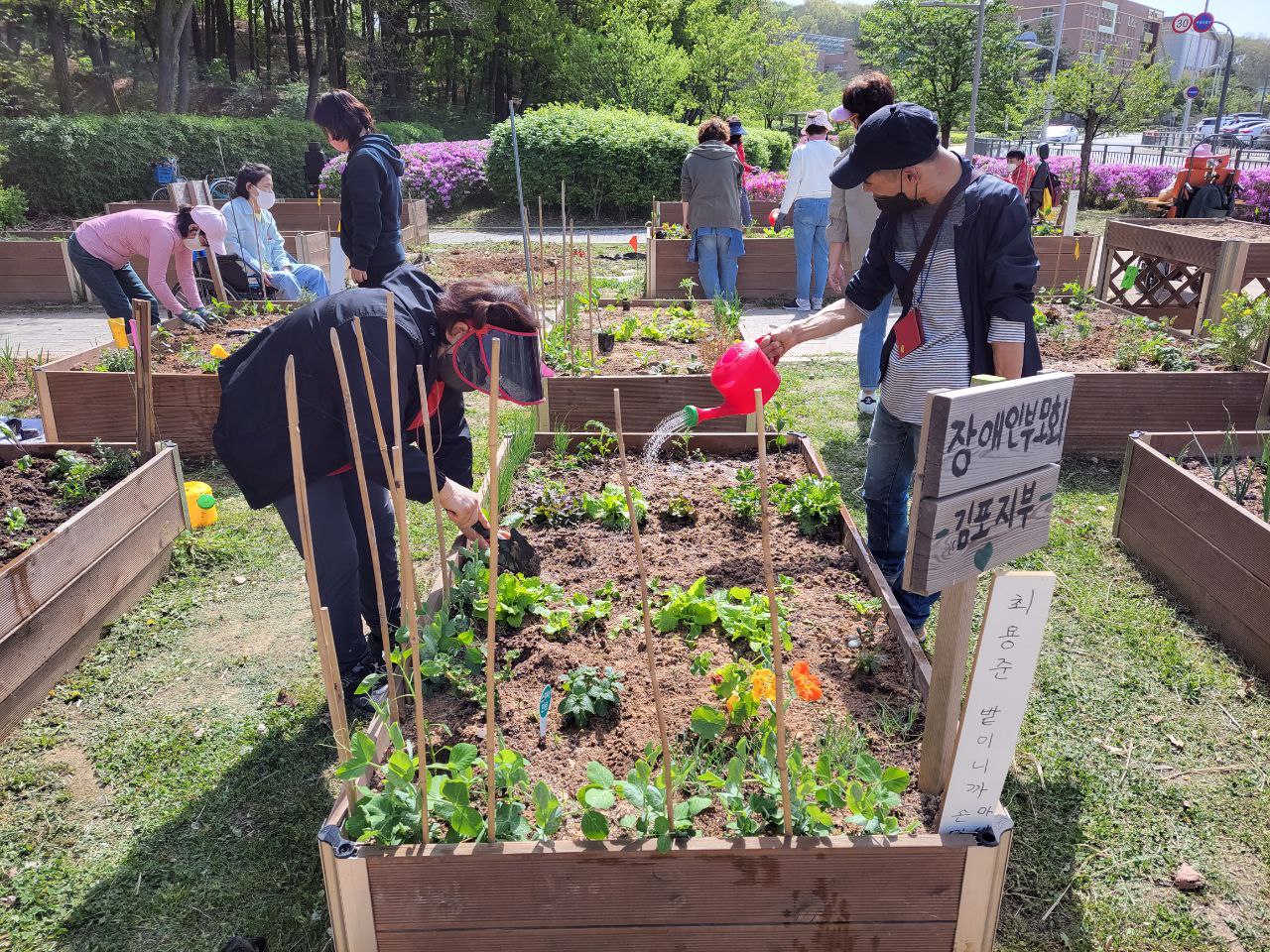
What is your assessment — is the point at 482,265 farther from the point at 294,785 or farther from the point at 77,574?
the point at 294,785

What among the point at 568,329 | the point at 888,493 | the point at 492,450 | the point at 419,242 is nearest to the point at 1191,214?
the point at 568,329

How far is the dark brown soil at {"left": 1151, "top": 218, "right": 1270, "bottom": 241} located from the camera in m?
6.94

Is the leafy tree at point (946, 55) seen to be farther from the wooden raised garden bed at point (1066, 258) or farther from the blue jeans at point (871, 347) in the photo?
the blue jeans at point (871, 347)

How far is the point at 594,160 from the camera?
1611 centimetres

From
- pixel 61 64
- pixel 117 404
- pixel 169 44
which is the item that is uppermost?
pixel 169 44

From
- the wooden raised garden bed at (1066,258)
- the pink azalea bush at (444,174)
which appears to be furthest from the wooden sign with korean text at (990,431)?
the pink azalea bush at (444,174)

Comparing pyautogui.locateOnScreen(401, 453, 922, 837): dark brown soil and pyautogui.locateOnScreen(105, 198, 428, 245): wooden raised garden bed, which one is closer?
pyautogui.locateOnScreen(401, 453, 922, 837): dark brown soil

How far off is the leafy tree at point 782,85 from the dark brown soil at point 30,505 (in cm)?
2815

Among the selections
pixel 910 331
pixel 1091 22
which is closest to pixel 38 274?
pixel 910 331

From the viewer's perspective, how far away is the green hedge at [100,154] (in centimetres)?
Result: 1522

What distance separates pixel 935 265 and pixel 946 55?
2223 centimetres

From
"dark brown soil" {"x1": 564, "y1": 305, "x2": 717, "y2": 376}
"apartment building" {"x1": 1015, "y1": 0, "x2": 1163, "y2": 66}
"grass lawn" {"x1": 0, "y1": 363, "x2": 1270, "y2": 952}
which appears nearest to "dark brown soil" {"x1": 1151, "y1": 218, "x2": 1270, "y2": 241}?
"dark brown soil" {"x1": 564, "y1": 305, "x2": 717, "y2": 376}

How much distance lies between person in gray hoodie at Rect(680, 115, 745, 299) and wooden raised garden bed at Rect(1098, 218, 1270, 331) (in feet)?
9.87

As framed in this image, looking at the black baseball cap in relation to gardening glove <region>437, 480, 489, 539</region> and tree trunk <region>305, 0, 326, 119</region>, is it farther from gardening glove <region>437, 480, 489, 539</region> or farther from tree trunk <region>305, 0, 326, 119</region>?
tree trunk <region>305, 0, 326, 119</region>
